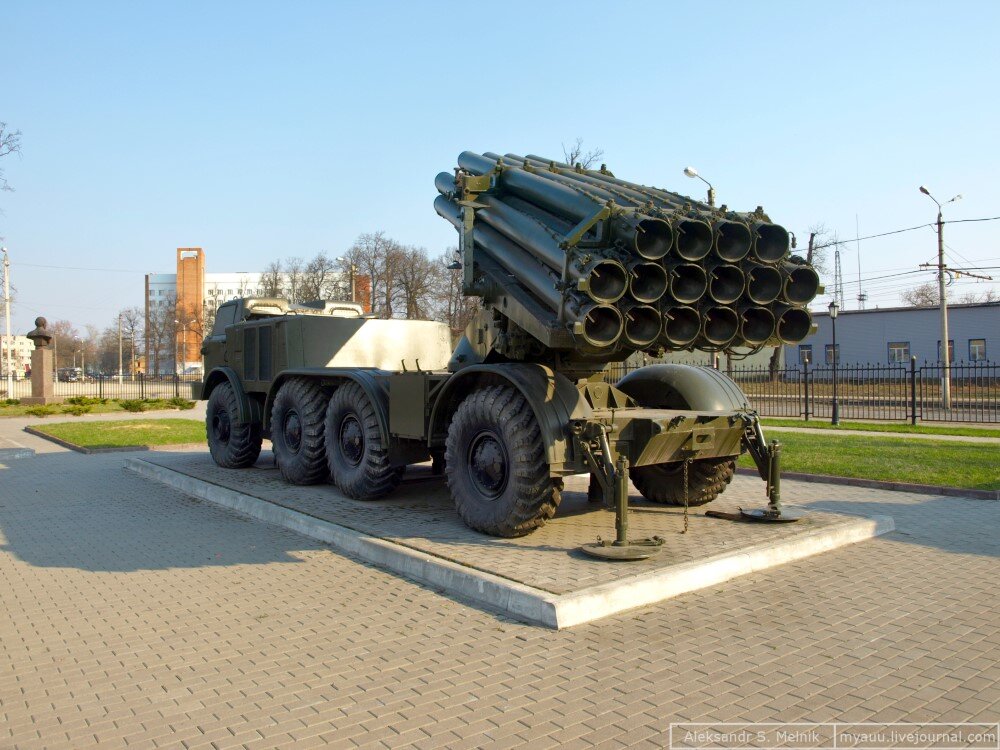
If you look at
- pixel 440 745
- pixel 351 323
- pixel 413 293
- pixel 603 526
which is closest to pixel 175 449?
pixel 351 323

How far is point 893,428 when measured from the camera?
19.2 m

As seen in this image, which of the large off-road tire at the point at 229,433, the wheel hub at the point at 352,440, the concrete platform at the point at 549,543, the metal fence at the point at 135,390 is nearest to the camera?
the concrete platform at the point at 549,543

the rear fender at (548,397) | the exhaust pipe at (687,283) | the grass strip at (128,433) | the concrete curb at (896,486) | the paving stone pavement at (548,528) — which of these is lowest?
the concrete curb at (896,486)

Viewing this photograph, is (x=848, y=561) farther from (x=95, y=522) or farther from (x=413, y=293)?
(x=413, y=293)

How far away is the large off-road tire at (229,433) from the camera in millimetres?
12102

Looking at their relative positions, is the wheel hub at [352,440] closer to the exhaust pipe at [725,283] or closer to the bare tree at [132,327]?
the exhaust pipe at [725,283]

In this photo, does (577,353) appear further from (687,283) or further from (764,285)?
(764,285)

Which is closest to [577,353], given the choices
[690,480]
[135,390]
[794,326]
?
[794,326]

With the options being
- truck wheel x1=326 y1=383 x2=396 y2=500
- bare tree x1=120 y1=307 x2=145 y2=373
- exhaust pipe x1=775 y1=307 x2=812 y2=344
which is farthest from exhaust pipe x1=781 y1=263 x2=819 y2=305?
bare tree x1=120 y1=307 x2=145 y2=373

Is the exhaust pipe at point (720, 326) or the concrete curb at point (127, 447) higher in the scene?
the exhaust pipe at point (720, 326)

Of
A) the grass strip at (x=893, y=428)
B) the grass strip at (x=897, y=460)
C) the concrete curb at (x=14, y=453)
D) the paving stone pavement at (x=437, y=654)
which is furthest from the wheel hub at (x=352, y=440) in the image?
the grass strip at (x=893, y=428)

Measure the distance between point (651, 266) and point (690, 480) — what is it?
10.6 feet

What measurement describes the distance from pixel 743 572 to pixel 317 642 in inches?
132

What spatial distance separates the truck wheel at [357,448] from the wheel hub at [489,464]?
1711 mm
